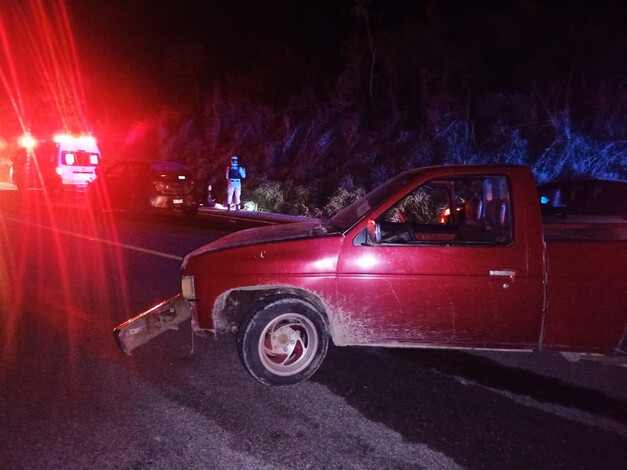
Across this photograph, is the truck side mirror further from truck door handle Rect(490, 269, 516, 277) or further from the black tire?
truck door handle Rect(490, 269, 516, 277)

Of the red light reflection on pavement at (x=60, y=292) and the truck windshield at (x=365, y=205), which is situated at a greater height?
the truck windshield at (x=365, y=205)

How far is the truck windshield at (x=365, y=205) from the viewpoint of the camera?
403 centimetres

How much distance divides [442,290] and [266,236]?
151 centimetres

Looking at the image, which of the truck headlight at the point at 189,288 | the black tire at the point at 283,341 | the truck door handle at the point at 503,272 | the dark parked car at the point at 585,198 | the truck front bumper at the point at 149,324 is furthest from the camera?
the dark parked car at the point at 585,198

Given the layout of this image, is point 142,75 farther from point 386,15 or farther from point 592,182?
point 592,182

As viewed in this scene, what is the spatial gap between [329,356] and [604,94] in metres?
14.6

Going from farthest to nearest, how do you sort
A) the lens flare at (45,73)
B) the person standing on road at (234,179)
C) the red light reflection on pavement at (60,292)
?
the lens flare at (45,73)
the person standing on road at (234,179)
the red light reflection on pavement at (60,292)

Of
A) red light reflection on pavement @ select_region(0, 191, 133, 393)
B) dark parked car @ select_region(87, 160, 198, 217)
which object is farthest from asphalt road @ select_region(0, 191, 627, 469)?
dark parked car @ select_region(87, 160, 198, 217)

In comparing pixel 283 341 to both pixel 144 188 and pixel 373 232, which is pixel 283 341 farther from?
pixel 144 188

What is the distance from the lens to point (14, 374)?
410 cm

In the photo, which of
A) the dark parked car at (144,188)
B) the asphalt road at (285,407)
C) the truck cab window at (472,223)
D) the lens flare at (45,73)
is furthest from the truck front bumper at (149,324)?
the lens flare at (45,73)

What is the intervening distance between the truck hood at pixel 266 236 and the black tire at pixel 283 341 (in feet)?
1.67

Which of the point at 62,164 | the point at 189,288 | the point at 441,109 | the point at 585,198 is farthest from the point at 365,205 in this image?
the point at 62,164

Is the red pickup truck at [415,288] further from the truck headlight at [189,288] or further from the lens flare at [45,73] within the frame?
the lens flare at [45,73]
